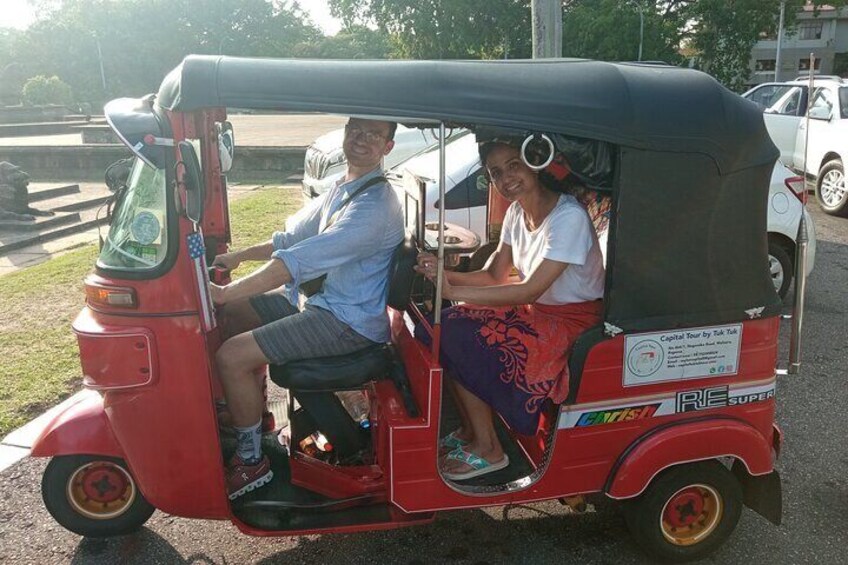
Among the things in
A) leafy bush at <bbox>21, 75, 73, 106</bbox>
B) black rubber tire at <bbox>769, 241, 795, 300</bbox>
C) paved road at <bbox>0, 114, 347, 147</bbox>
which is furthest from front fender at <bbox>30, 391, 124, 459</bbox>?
leafy bush at <bbox>21, 75, 73, 106</bbox>

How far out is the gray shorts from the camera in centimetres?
274

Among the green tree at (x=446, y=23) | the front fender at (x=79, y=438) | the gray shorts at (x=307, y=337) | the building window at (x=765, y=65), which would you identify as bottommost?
the front fender at (x=79, y=438)

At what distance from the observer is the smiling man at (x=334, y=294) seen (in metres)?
2.65

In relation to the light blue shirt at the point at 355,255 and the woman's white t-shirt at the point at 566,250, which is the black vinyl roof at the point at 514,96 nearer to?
the woman's white t-shirt at the point at 566,250

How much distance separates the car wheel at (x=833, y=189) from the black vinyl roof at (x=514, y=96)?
914cm

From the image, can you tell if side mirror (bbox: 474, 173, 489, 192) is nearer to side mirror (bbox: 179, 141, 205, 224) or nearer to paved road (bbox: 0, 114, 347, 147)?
side mirror (bbox: 179, 141, 205, 224)

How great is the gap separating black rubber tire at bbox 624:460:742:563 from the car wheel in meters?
9.01

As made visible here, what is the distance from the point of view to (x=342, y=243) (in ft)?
8.64

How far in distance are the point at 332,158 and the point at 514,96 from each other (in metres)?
6.19

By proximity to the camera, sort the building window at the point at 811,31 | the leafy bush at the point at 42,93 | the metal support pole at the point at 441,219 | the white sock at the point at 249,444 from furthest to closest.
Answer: the building window at the point at 811,31
the leafy bush at the point at 42,93
the white sock at the point at 249,444
the metal support pole at the point at 441,219

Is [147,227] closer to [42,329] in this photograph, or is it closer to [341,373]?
[341,373]

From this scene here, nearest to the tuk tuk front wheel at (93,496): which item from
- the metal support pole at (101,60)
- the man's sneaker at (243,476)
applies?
the man's sneaker at (243,476)

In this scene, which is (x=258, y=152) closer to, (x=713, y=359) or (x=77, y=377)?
(x=77, y=377)

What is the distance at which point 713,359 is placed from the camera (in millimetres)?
2699
